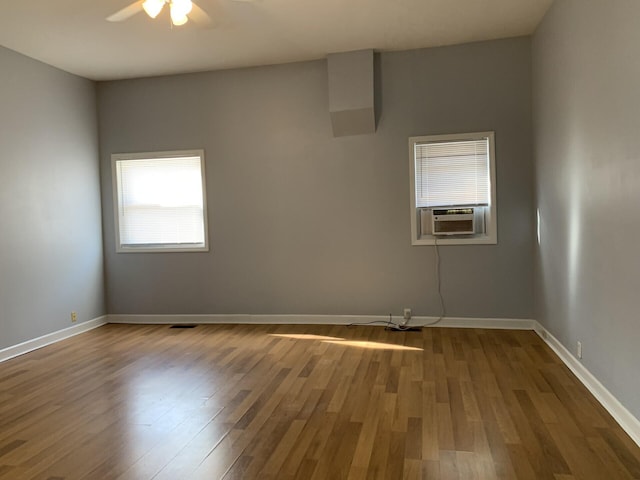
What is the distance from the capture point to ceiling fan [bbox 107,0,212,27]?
3381 millimetres

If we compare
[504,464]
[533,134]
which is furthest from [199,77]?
[504,464]

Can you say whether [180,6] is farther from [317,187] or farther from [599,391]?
[599,391]

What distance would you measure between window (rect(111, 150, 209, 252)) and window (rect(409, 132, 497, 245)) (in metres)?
2.51

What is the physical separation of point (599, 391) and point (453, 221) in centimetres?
234

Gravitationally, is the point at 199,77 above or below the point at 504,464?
above

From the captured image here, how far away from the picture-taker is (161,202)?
598cm

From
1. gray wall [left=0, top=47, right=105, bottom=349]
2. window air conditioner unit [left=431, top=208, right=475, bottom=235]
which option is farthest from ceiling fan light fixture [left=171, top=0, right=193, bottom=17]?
window air conditioner unit [left=431, top=208, right=475, bottom=235]

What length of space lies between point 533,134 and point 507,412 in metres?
3.03

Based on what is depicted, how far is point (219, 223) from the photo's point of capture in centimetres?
582

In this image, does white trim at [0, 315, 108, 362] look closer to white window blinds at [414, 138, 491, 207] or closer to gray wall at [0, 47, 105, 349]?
gray wall at [0, 47, 105, 349]

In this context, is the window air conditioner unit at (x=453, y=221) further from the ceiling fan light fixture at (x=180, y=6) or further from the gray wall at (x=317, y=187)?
the ceiling fan light fixture at (x=180, y=6)

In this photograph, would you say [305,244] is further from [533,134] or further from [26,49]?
[26,49]

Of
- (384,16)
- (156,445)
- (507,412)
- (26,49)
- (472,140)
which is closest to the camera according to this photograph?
(156,445)

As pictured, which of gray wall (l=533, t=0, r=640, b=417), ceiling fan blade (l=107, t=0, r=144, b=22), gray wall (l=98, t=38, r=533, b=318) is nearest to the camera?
gray wall (l=533, t=0, r=640, b=417)
